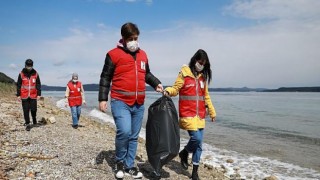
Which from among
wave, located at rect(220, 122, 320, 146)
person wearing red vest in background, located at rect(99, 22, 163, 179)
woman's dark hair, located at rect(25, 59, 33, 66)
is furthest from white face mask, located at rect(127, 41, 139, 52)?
wave, located at rect(220, 122, 320, 146)

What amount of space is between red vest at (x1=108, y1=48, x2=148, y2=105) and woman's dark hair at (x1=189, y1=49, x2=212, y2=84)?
48.4 inches

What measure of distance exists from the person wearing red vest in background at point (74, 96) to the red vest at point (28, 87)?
246 cm

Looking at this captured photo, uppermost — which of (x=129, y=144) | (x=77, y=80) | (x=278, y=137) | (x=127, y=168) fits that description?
(x=77, y=80)

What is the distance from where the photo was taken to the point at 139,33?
493 cm

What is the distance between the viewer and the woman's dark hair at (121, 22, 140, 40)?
15.8 feet

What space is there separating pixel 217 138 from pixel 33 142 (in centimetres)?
935

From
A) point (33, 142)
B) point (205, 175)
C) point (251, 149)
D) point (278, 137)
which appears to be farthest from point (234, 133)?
point (33, 142)

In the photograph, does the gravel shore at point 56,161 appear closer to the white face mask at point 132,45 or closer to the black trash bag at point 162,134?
the black trash bag at point 162,134

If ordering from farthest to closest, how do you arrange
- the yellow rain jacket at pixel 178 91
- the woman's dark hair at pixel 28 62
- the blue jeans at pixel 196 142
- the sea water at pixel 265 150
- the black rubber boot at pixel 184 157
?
the woman's dark hair at pixel 28 62, the sea water at pixel 265 150, the black rubber boot at pixel 184 157, the blue jeans at pixel 196 142, the yellow rain jacket at pixel 178 91

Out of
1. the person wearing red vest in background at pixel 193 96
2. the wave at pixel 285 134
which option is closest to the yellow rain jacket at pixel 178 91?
the person wearing red vest in background at pixel 193 96

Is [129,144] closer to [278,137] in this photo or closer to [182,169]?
[182,169]

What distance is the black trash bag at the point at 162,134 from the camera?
5.19m

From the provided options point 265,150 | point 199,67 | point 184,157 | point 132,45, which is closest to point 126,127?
point 132,45

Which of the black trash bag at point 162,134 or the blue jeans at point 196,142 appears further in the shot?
the blue jeans at point 196,142
